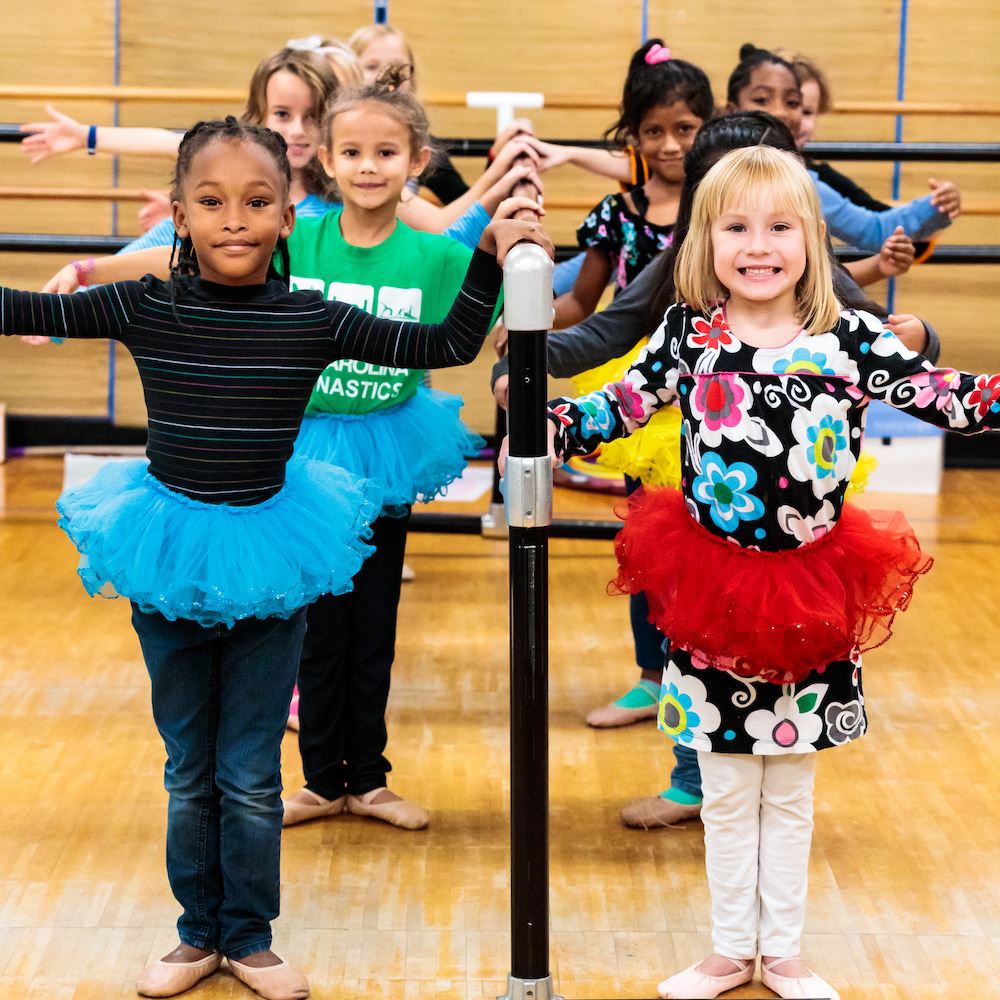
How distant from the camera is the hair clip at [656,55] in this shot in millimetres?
2621

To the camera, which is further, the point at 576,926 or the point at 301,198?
the point at 301,198

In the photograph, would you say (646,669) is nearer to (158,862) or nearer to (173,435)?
(158,862)

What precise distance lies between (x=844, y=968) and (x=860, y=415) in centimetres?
68

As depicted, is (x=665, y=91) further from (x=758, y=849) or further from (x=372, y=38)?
(x=372, y=38)

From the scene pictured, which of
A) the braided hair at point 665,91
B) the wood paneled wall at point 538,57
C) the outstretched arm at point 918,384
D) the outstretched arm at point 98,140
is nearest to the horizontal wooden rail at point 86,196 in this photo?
the wood paneled wall at point 538,57

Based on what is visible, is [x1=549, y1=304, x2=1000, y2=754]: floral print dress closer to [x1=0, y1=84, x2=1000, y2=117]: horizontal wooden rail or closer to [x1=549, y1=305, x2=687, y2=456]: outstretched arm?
[x1=549, y1=305, x2=687, y2=456]: outstretched arm

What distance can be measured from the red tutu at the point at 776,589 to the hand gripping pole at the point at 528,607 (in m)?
0.25

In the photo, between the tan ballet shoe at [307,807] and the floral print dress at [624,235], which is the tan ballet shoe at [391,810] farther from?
the floral print dress at [624,235]

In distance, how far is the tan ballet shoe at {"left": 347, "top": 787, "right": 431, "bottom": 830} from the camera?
7.42 ft

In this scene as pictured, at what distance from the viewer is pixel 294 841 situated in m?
2.22

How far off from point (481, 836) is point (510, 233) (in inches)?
39.8

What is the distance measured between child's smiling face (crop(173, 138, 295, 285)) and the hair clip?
1066 mm

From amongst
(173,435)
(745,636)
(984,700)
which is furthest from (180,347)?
(984,700)

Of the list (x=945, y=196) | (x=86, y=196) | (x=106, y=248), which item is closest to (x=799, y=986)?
(x=945, y=196)
